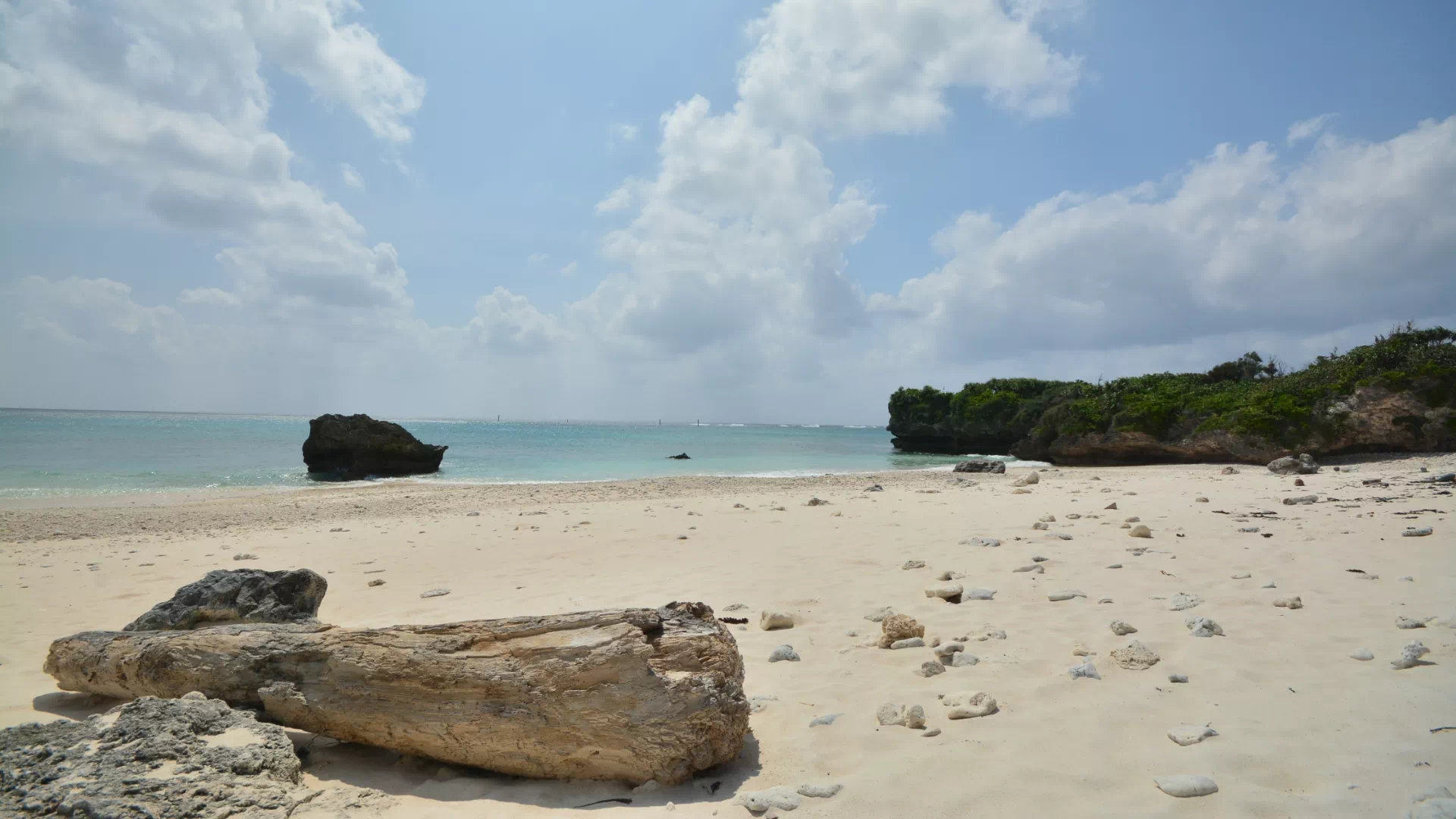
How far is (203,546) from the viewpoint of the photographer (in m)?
10.9

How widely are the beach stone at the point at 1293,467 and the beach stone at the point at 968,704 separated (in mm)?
18142

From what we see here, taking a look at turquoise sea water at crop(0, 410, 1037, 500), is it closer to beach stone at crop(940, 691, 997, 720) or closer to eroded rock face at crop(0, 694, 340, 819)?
eroded rock face at crop(0, 694, 340, 819)

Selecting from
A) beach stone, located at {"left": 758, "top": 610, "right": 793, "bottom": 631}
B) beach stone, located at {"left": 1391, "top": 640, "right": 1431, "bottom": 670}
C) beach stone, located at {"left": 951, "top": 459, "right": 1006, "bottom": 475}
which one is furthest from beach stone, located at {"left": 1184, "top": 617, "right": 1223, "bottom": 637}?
beach stone, located at {"left": 951, "top": 459, "right": 1006, "bottom": 475}

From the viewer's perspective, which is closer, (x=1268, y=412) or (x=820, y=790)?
(x=820, y=790)

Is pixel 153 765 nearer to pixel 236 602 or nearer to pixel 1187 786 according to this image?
pixel 236 602

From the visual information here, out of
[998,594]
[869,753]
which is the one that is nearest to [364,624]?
[869,753]

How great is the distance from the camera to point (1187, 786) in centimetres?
272

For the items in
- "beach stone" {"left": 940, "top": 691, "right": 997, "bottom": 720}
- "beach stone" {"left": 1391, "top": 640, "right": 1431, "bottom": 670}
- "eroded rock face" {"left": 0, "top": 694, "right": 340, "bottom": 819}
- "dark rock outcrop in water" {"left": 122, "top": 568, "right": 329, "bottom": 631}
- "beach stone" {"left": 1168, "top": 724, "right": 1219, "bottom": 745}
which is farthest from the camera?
"dark rock outcrop in water" {"left": 122, "top": 568, "right": 329, "bottom": 631}

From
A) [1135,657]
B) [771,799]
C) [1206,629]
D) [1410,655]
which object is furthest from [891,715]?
[1410,655]

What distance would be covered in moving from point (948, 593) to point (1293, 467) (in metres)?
16.8

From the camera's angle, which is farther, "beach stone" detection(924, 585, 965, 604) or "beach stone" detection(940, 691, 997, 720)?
"beach stone" detection(924, 585, 965, 604)

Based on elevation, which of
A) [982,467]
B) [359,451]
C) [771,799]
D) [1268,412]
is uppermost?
[1268,412]

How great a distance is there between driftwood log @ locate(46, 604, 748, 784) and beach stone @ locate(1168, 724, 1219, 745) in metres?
1.99

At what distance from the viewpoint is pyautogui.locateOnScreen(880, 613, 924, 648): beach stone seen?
15.9 ft
